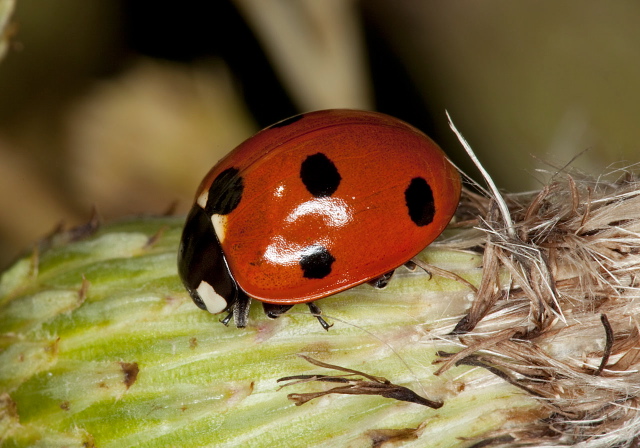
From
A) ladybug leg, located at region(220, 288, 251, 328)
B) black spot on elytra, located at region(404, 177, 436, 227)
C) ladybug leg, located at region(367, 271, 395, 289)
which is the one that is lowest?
ladybug leg, located at region(220, 288, 251, 328)

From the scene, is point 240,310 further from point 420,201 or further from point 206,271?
point 420,201

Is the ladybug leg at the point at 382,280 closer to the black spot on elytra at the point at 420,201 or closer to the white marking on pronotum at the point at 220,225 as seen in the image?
the black spot on elytra at the point at 420,201

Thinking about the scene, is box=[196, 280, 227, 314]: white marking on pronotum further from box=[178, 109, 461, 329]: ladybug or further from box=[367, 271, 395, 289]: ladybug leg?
box=[367, 271, 395, 289]: ladybug leg

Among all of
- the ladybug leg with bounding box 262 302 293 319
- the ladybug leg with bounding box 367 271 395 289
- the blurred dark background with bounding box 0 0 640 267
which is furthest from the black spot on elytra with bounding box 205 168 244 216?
the blurred dark background with bounding box 0 0 640 267

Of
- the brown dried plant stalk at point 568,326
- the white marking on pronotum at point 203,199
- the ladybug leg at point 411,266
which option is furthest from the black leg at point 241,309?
the brown dried plant stalk at point 568,326

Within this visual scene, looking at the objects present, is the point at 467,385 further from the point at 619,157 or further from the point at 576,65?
the point at 576,65

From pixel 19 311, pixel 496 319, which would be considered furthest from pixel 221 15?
pixel 496 319
